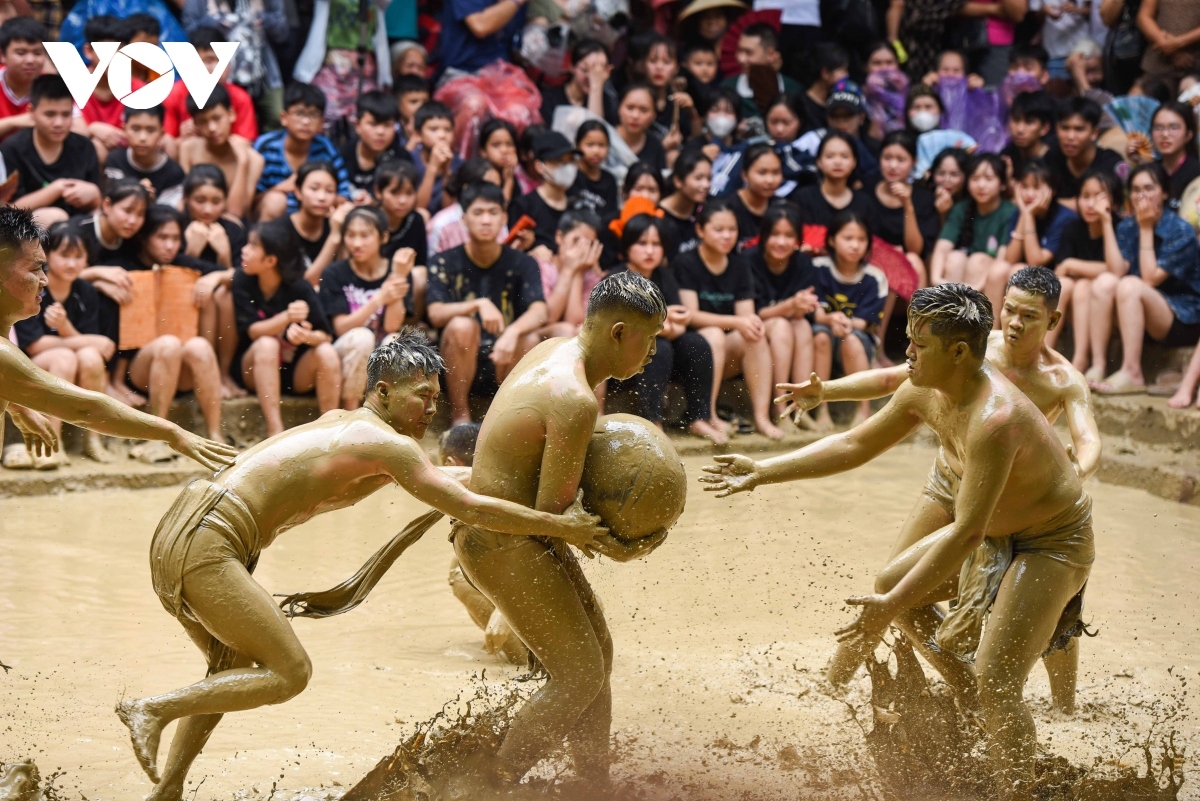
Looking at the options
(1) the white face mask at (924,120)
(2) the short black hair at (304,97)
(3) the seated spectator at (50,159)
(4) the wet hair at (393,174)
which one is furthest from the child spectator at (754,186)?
(3) the seated spectator at (50,159)

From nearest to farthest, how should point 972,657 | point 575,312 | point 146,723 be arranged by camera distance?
point 146,723 → point 972,657 → point 575,312

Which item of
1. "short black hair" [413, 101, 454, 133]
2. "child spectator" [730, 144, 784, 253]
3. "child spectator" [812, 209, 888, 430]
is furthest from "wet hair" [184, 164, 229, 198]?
"child spectator" [812, 209, 888, 430]

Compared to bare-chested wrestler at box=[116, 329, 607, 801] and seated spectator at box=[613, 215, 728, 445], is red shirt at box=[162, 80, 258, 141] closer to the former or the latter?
seated spectator at box=[613, 215, 728, 445]

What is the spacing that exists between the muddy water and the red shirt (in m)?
2.75

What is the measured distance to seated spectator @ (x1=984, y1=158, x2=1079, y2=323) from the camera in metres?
9.51

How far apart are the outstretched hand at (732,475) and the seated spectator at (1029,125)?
660cm

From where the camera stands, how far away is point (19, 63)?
27.6 feet

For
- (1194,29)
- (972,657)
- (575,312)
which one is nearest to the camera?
(972,657)

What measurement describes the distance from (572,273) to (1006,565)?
4.89m

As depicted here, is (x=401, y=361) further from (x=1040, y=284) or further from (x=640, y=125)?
(x=640, y=125)

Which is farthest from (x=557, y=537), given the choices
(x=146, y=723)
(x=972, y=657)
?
(x=972, y=657)

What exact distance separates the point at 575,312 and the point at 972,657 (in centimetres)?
460

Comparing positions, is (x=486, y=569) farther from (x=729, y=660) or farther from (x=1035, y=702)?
(x=1035, y=702)

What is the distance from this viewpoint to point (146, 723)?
3734 millimetres
